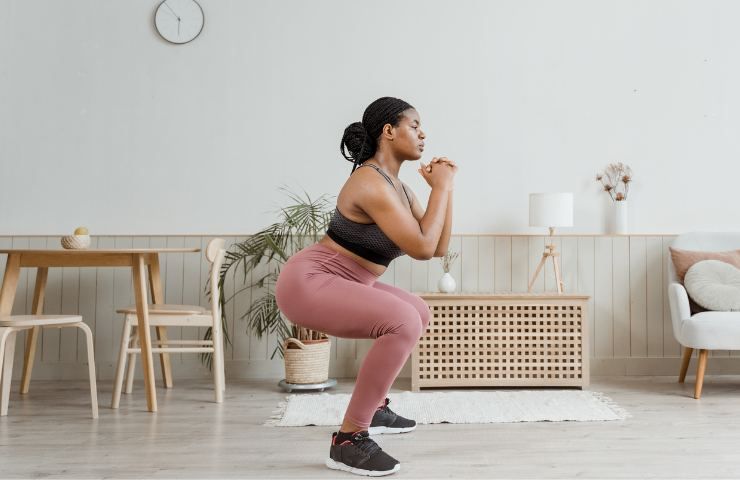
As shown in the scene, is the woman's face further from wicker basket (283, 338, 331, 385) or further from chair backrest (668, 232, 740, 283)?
chair backrest (668, 232, 740, 283)

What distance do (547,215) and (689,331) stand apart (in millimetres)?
927

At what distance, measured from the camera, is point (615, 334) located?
4109 mm

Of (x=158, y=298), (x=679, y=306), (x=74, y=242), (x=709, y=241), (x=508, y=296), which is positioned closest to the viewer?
(x=74, y=242)

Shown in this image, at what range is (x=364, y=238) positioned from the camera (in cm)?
223

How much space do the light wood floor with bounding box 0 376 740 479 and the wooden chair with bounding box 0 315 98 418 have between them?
3.8 inches

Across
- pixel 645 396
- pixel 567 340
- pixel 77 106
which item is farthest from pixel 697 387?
pixel 77 106

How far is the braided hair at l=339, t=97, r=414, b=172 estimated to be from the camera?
2316 millimetres

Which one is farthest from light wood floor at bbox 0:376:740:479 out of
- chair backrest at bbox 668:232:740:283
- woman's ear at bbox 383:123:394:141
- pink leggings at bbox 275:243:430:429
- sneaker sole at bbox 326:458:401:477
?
woman's ear at bbox 383:123:394:141

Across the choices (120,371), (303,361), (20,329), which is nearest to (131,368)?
(120,371)

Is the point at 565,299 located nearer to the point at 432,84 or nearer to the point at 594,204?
the point at 594,204

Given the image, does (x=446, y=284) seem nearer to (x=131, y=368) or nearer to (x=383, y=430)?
(x=383, y=430)

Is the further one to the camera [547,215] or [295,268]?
[547,215]

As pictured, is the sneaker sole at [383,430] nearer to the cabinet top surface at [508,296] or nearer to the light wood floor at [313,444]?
the light wood floor at [313,444]

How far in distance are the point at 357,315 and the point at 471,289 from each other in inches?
81.9
